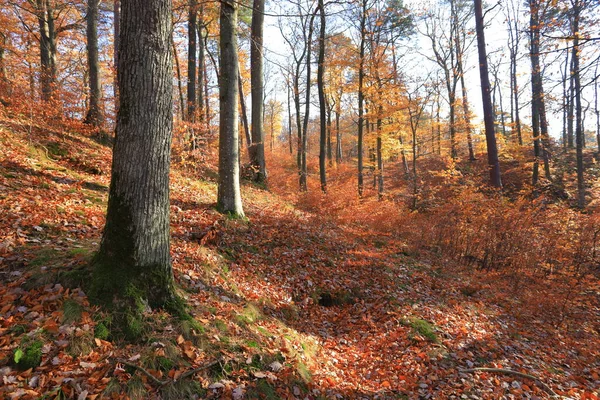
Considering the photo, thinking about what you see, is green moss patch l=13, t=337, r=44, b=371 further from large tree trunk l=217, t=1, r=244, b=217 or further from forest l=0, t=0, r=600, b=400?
large tree trunk l=217, t=1, r=244, b=217

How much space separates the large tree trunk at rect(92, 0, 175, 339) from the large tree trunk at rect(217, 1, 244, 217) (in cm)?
375

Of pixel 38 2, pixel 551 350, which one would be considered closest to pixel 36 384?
pixel 551 350

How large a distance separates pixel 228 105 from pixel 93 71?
6677mm

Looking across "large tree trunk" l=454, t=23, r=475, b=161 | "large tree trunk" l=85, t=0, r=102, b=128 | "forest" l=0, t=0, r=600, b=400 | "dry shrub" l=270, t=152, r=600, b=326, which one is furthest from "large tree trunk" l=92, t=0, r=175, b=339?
"large tree trunk" l=454, t=23, r=475, b=161

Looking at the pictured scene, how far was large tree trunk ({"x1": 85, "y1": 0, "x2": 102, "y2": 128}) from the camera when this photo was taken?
407 inches

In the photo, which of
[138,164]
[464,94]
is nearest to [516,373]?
[138,164]

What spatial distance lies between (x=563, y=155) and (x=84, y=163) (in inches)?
1127

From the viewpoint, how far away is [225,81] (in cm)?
724

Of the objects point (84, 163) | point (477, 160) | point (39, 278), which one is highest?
point (477, 160)

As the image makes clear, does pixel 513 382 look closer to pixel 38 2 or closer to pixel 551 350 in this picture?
pixel 551 350

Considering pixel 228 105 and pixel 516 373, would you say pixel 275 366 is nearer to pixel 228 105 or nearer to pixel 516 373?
pixel 516 373

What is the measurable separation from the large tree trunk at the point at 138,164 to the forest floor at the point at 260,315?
32 cm

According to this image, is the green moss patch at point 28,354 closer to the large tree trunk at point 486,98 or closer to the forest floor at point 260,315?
the forest floor at point 260,315

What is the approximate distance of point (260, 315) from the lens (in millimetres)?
5016
